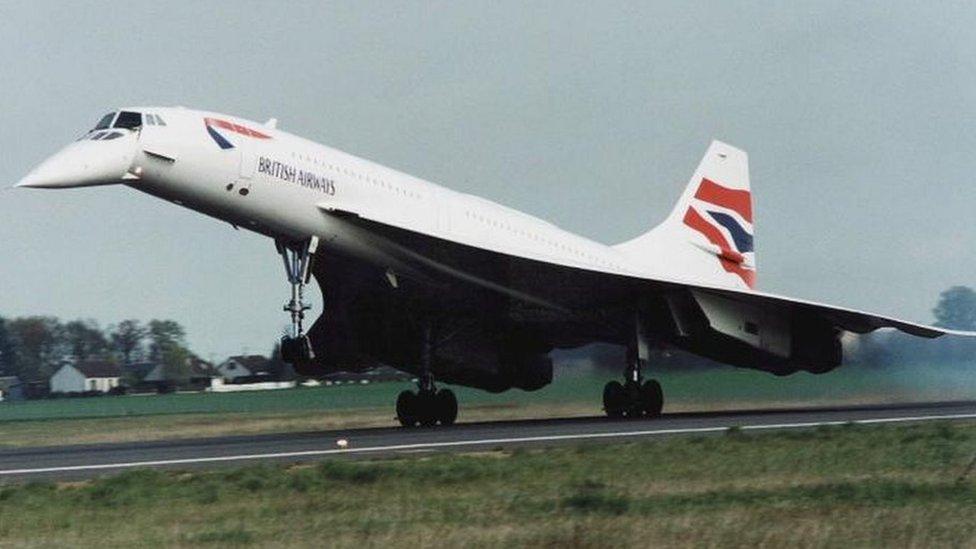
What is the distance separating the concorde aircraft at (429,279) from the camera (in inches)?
779

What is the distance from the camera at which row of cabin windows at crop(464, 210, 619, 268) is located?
2362 centimetres

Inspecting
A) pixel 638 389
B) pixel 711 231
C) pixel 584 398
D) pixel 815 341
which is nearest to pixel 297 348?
pixel 638 389

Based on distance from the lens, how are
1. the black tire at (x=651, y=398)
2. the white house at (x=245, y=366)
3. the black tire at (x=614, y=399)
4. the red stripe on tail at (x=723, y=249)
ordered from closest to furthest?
the black tire at (x=651, y=398) < the black tire at (x=614, y=399) < the red stripe on tail at (x=723, y=249) < the white house at (x=245, y=366)

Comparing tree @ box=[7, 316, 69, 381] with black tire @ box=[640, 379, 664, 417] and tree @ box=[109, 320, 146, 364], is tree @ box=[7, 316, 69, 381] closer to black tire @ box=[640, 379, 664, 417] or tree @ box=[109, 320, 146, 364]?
tree @ box=[109, 320, 146, 364]

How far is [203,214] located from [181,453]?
4406 mm

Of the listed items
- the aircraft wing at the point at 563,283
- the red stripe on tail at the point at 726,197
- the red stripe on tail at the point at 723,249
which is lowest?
Answer: the aircraft wing at the point at 563,283

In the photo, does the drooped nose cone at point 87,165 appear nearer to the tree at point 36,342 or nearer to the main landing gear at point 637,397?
the main landing gear at point 637,397

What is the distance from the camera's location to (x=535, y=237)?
24547 mm

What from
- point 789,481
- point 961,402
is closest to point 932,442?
point 789,481

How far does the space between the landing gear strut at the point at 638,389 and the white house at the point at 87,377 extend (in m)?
22.3

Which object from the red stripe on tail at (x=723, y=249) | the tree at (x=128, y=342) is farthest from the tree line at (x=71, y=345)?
the red stripe on tail at (x=723, y=249)

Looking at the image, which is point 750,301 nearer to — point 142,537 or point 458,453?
point 458,453

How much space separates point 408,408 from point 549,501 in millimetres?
13207

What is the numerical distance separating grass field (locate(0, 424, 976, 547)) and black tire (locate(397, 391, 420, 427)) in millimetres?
8846
